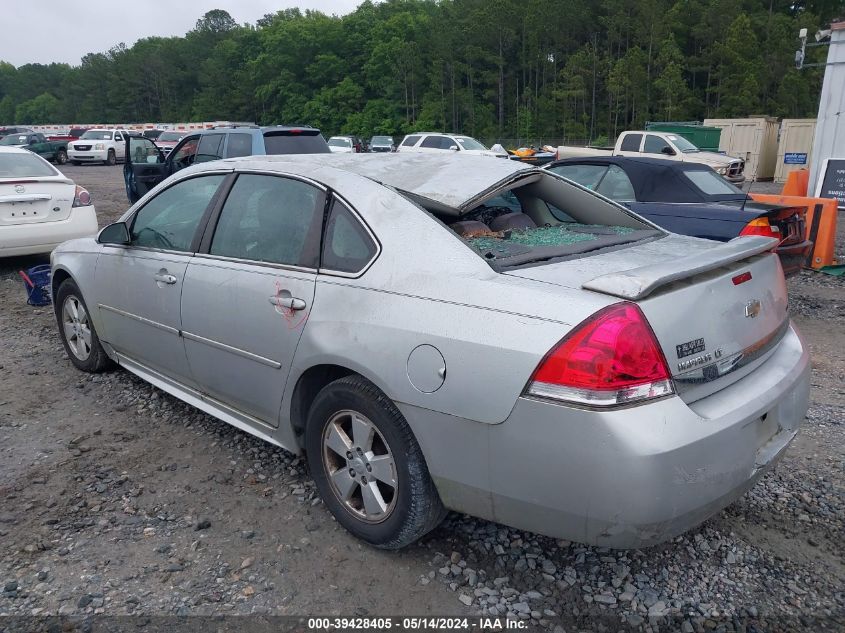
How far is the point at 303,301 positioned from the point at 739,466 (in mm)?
1793

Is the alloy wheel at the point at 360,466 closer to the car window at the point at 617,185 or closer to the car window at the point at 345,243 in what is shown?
the car window at the point at 345,243

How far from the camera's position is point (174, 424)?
13.1 ft

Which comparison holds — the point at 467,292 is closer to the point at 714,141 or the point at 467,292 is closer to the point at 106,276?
the point at 106,276

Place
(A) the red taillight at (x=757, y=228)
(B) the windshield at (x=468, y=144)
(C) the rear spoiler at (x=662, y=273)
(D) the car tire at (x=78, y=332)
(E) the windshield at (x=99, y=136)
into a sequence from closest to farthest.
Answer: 1. (C) the rear spoiler at (x=662, y=273)
2. (D) the car tire at (x=78, y=332)
3. (A) the red taillight at (x=757, y=228)
4. (B) the windshield at (x=468, y=144)
5. (E) the windshield at (x=99, y=136)

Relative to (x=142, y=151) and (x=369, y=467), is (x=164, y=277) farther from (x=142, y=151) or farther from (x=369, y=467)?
(x=142, y=151)

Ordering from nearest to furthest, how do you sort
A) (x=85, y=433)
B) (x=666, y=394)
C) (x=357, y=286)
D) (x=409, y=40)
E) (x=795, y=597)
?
(x=666, y=394) < (x=795, y=597) < (x=357, y=286) < (x=85, y=433) < (x=409, y=40)

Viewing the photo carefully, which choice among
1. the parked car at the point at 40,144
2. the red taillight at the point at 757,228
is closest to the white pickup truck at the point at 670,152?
the red taillight at the point at 757,228

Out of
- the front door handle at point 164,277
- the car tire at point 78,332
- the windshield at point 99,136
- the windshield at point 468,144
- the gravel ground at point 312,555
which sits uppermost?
the front door handle at point 164,277

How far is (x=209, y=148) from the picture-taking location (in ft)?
39.1

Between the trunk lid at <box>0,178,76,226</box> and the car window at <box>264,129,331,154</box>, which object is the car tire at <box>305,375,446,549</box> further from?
the car window at <box>264,129,331,154</box>

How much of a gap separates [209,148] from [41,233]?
4.88 metres

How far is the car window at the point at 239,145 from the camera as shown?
11.1 metres

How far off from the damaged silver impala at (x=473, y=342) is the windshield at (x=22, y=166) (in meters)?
5.24

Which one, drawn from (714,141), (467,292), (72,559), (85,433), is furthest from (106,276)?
(714,141)
